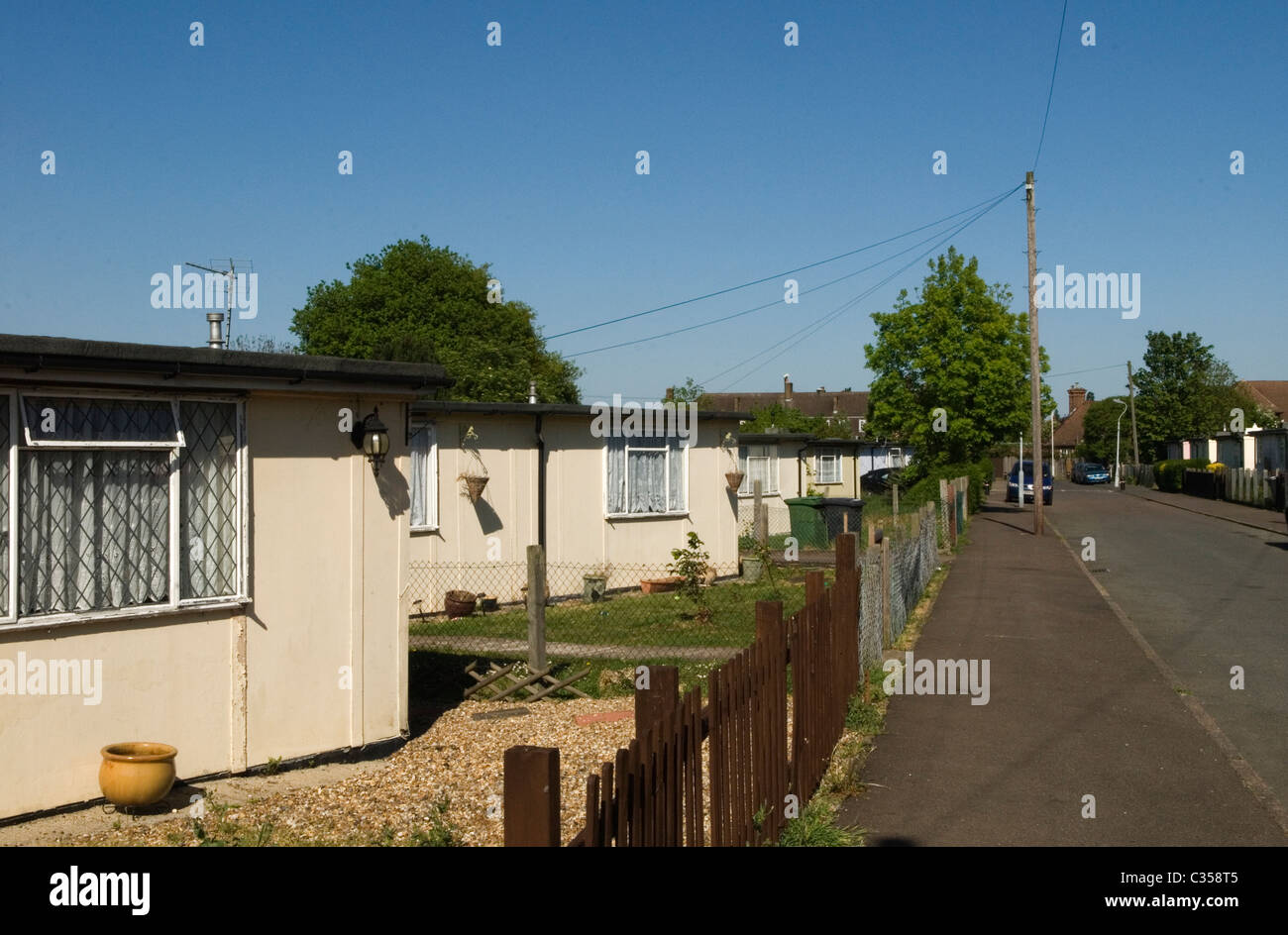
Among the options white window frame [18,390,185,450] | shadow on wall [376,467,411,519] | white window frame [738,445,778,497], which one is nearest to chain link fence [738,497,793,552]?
white window frame [738,445,778,497]

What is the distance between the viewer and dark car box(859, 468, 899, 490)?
145ft

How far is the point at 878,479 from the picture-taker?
4594 cm

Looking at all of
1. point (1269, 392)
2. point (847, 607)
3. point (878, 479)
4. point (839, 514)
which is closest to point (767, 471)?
point (839, 514)

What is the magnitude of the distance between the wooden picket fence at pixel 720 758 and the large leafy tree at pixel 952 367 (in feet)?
98.6

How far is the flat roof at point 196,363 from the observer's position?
6.05m

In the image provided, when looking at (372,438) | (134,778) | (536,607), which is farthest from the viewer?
(536,607)

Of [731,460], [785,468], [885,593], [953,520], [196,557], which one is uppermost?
[731,460]

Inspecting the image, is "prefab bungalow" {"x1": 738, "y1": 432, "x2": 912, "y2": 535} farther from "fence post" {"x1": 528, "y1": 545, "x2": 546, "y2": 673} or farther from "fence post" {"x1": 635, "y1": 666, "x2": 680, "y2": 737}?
"fence post" {"x1": 635, "y1": 666, "x2": 680, "y2": 737}

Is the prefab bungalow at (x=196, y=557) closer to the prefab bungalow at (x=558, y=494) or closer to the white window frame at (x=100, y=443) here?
the white window frame at (x=100, y=443)

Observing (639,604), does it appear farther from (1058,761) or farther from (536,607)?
(1058,761)

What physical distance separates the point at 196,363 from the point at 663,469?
12414mm

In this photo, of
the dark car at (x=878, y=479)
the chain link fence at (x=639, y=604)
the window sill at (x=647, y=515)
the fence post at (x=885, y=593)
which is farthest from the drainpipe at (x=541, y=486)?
the dark car at (x=878, y=479)

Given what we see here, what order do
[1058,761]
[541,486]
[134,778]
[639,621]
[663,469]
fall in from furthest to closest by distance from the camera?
[663,469] < [541,486] < [639,621] < [1058,761] < [134,778]
